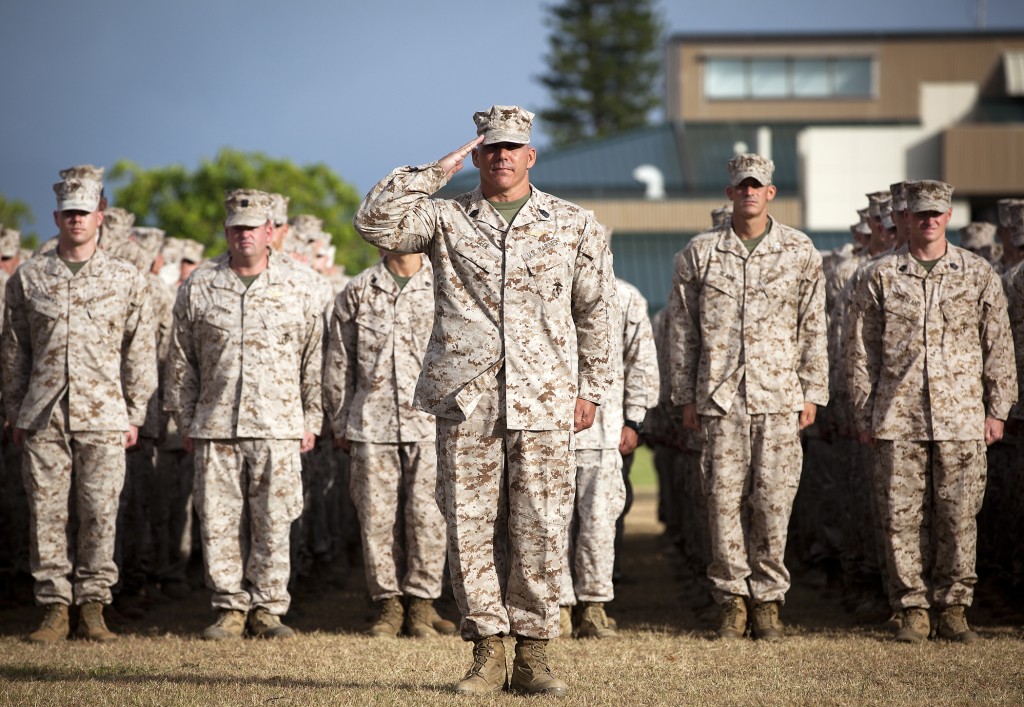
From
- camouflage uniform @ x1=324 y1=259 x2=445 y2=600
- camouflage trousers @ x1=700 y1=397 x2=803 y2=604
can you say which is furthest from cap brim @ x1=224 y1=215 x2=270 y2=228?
camouflage trousers @ x1=700 y1=397 x2=803 y2=604

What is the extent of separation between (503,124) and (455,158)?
278 mm

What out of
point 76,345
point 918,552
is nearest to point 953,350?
point 918,552

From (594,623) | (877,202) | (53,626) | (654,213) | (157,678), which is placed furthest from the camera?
(654,213)

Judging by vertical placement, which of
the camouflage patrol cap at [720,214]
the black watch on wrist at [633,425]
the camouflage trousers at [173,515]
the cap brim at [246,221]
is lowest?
the camouflage trousers at [173,515]

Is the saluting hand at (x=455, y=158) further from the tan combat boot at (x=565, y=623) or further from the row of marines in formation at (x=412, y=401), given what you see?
the tan combat boot at (x=565, y=623)

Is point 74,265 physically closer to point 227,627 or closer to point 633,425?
point 227,627

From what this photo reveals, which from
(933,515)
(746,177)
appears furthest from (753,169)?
(933,515)

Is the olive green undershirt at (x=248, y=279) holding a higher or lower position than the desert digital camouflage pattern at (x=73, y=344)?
higher

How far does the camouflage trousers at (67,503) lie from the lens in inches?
335

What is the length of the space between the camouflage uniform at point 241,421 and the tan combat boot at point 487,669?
2.63 meters

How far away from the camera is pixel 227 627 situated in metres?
8.63

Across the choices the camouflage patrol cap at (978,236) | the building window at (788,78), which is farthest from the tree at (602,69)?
the camouflage patrol cap at (978,236)

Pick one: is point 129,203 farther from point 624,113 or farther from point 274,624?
point 274,624

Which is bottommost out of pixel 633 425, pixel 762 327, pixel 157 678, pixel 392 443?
pixel 157 678
